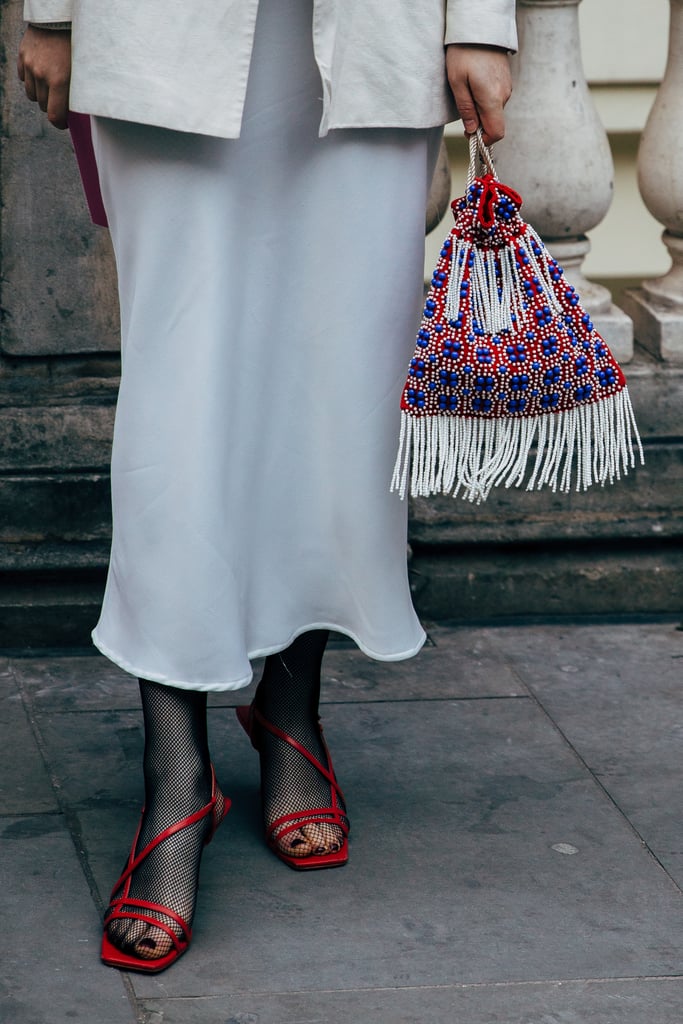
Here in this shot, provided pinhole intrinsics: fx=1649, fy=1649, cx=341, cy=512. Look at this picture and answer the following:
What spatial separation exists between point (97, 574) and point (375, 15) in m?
1.50

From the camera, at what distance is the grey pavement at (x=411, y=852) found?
7.09ft

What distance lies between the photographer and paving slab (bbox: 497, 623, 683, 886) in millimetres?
2725

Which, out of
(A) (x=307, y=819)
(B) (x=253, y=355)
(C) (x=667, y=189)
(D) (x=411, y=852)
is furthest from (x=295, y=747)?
(C) (x=667, y=189)

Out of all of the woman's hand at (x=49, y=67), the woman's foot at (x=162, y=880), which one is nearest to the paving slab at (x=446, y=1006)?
the woman's foot at (x=162, y=880)

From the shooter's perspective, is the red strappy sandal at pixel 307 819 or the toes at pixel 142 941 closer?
the toes at pixel 142 941

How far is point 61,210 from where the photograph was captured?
3.24m

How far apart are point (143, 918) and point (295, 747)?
1.40 feet

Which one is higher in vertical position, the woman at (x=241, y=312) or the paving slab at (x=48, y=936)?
the woman at (x=241, y=312)

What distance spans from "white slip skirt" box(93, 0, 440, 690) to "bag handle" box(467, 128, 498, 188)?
8cm

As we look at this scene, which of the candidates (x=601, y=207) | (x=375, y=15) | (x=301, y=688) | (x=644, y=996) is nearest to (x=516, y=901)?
(x=644, y=996)

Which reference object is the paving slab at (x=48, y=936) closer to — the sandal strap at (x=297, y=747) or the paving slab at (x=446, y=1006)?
the paving slab at (x=446, y=1006)

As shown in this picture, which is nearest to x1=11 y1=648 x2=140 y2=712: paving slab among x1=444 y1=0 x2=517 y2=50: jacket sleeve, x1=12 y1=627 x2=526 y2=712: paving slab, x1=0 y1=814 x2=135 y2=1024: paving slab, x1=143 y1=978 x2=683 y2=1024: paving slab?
x1=12 y1=627 x2=526 y2=712: paving slab

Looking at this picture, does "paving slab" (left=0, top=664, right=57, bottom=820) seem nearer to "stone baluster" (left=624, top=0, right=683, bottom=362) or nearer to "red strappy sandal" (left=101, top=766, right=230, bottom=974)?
"red strappy sandal" (left=101, top=766, right=230, bottom=974)

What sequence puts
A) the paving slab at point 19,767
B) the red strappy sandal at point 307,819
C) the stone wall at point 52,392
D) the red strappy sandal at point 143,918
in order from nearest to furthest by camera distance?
1. the red strappy sandal at point 143,918
2. the red strappy sandal at point 307,819
3. the paving slab at point 19,767
4. the stone wall at point 52,392
